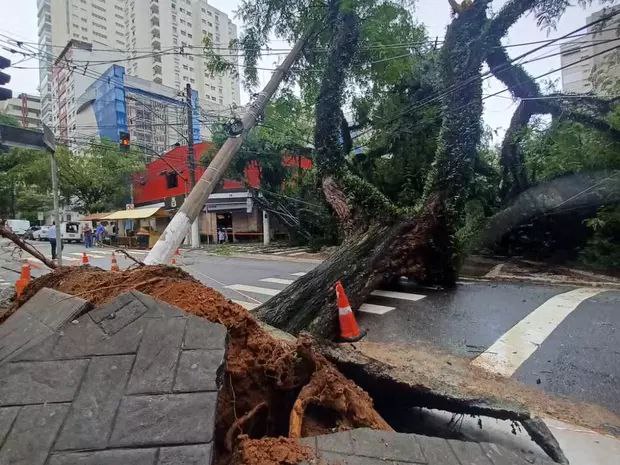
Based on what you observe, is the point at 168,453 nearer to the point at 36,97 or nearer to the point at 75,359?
the point at 75,359

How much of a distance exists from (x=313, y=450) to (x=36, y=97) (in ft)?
301

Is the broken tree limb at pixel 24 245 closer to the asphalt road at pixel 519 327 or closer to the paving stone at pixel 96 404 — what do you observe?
the asphalt road at pixel 519 327

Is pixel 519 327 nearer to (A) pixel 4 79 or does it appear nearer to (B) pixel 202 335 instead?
(B) pixel 202 335

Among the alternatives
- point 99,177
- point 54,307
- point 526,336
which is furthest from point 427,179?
point 99,177

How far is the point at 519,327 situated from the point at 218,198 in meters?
20.4

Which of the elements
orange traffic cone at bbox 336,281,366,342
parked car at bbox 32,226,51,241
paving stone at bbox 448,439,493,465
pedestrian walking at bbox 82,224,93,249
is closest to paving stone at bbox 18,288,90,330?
paving stone at bbox 448,439,493,465

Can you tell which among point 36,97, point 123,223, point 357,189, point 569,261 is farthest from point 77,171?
point 36,97

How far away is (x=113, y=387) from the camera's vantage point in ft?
4.31

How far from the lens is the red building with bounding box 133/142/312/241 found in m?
22.0

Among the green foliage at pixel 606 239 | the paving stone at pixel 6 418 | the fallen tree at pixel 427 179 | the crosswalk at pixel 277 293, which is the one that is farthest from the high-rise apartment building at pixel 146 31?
the paving stone at pixel 6 418

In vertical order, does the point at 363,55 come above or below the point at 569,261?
above

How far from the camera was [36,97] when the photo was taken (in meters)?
72.5

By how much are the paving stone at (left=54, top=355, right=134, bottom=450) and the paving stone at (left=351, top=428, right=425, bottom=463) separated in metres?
0.85

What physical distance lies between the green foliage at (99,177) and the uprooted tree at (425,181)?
90.9ft
